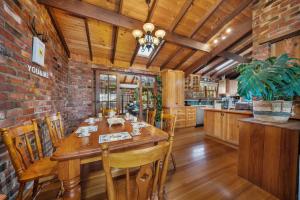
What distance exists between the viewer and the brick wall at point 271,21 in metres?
1.67

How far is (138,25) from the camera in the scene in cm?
281

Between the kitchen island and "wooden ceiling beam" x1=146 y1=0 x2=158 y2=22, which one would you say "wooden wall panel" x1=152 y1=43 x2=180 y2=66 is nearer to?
"wooden ceiling beam" x1=146 y1=0 x2=158 y2=22

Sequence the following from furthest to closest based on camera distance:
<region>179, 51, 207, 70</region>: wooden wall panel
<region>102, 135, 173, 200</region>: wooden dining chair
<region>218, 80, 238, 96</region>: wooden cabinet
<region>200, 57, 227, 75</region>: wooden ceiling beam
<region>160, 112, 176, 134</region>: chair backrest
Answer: <region>218, 80, 238, 96</region>: wooden cabinet < <region>200, 57, 227, 75</region>: wooden ceiling beam < <region>179, 51, 207, 70</region>: wooden wall panel < <region>160, 112, 176, 134</region>: chair backrest < <region>102, 135, 173, 200</region>: wooden dining chair

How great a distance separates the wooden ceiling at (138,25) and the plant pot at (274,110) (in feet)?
8.09

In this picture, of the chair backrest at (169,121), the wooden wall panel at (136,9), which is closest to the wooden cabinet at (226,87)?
the wooden wall panel at (136,9)

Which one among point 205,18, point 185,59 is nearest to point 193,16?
point 205,18

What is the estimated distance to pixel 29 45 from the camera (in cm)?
149

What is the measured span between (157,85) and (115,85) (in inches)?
69.6

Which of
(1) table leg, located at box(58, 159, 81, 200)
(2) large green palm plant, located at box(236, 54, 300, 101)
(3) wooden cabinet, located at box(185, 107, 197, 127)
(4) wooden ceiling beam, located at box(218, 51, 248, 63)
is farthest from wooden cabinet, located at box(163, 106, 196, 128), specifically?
(1) table leg, located at box(58, 159, 81, 200)

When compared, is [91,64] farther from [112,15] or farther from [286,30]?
[286,30]

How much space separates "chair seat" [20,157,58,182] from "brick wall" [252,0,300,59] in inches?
134

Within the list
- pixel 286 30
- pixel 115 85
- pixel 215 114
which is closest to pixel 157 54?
pixel 115 85

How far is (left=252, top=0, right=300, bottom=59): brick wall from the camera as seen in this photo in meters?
1.67

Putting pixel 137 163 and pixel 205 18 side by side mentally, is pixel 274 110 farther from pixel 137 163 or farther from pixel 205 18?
pixel 205 18
